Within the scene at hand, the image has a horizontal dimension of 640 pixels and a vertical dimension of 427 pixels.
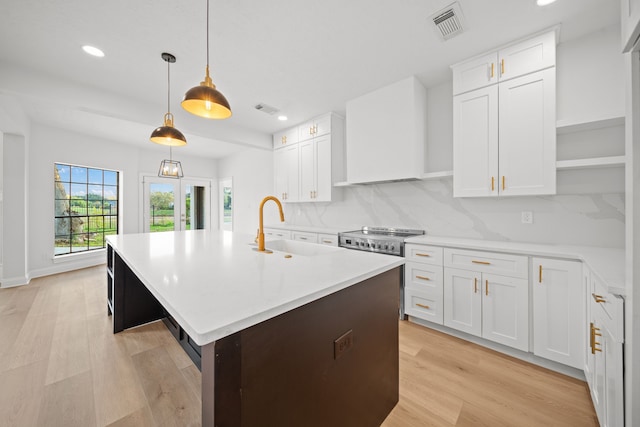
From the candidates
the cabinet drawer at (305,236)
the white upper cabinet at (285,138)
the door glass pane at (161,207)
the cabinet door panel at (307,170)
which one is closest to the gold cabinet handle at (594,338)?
the cabinet drawer at (305,236)

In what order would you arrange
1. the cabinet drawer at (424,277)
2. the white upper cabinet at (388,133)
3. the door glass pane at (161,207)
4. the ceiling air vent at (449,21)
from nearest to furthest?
the ceiling air vent at (449,21) < the cabinet drawer at (424,277) < the white upper cabinet at (388,133) < the door glass pane at (161,207)

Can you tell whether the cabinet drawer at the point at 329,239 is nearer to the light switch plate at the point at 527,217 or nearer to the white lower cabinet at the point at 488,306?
the white lower cabinet at the point at 488,306

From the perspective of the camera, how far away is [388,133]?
299 cm

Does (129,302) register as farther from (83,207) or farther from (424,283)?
(83,207)

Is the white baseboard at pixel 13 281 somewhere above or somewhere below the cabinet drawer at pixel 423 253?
below

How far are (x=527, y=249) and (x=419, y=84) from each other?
204cm

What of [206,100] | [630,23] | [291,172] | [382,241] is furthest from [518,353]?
[291,172]

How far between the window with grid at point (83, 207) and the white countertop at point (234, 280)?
15.0ft

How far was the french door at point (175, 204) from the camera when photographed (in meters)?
5.91

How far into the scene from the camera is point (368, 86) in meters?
3.02

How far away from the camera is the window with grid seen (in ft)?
15.5

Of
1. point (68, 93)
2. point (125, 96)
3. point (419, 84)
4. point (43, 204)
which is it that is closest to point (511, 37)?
point (419, 84)

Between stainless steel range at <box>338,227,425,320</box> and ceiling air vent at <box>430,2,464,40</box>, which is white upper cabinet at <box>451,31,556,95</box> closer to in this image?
ceiling air vent at <box>430,2,464,40</box>

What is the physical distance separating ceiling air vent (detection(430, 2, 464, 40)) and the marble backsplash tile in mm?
1430
